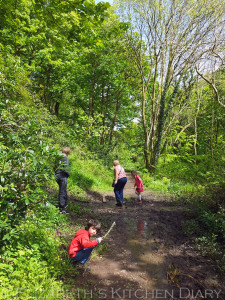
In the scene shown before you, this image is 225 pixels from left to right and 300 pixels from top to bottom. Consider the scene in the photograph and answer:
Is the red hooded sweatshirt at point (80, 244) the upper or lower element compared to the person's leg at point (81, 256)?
upper

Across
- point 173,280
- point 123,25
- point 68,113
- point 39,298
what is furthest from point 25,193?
point 68,113

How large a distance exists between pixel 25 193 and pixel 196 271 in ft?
11.0

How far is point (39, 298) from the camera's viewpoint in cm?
254

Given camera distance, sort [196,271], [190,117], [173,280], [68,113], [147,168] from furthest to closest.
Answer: [68,113] < [190,117] < [147,168] < [196,271] < [173,280]

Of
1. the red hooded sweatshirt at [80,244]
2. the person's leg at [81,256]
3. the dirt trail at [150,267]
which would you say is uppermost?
the red hooded sweatshirt at [80,244]

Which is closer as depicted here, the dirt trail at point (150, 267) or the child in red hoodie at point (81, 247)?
the dirt trail at point (150, 267)

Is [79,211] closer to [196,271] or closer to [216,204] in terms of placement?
[196,271]

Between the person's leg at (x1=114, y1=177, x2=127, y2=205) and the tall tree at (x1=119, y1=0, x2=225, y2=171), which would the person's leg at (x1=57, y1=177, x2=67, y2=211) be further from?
the tall tree at (x1=119, y1=0, x2=225, y2=171)

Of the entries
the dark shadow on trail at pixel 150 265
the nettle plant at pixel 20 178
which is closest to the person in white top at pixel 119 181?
the dark shadow on trail at pixel 150 265

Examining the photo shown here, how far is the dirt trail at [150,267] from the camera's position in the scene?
319 cm

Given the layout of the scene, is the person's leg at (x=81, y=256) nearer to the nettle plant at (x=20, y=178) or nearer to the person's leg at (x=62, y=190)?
the nettle plant at (x=20, y=178)

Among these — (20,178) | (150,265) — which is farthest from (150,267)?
(20,178)

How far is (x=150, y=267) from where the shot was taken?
12.7 feet

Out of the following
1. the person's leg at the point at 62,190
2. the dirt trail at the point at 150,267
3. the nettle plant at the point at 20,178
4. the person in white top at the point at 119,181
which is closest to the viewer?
the nettle plant at the point at 20,178
